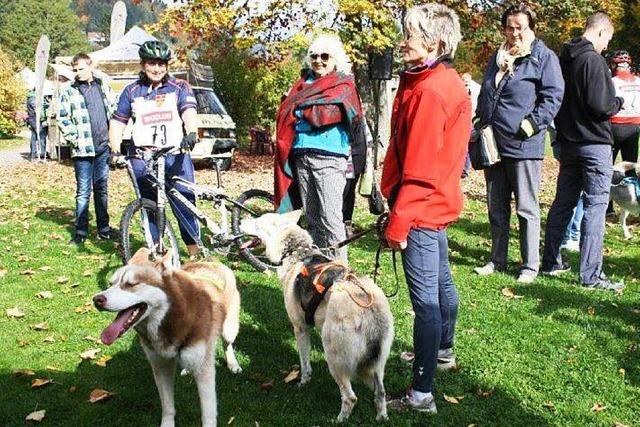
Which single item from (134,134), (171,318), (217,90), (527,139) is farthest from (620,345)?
(217,90)

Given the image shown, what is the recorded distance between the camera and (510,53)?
16.9ft

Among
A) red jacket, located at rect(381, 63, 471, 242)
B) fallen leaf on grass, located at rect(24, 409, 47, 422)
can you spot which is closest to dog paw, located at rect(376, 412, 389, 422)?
red jacket, located at rect(381, 63, 471, 242)

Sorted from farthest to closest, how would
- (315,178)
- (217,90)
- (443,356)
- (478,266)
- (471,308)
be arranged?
(217,90)
(478,266)
(471,308)
(315,178)
(443,356)

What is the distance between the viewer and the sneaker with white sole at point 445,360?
3809 mm

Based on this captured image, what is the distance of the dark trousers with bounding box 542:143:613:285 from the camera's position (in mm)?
5172

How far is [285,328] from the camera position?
4.57 m

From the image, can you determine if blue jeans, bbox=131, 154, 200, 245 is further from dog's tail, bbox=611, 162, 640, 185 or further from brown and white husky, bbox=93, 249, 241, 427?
dog's tail, bbox=611, 162, 640, 185

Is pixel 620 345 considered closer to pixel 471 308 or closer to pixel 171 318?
pixel 471 308

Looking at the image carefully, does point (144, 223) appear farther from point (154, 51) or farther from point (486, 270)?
point (486, 270)

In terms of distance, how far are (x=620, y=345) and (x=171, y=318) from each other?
324cm

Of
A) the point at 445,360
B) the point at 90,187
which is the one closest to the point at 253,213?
the point at 90,187

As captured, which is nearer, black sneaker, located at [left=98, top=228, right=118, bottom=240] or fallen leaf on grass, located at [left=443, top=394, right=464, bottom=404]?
fallen leaf on grass, located at [left=443, top=394, right=464, bottom=404]

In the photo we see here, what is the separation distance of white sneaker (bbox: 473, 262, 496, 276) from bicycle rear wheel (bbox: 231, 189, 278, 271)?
2077 mm

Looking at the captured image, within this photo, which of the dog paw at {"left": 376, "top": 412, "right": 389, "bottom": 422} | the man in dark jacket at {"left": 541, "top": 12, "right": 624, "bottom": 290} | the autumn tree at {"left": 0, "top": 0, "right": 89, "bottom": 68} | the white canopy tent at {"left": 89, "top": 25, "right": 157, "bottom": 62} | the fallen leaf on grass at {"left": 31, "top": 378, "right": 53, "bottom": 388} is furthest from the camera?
the autumn tree at {"left": 0, "top": 0, "right": 89, "bottom": 68}
